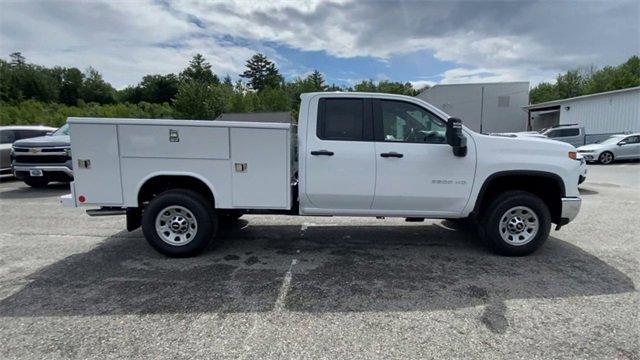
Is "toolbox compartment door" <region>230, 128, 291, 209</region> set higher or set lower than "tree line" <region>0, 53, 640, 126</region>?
lower

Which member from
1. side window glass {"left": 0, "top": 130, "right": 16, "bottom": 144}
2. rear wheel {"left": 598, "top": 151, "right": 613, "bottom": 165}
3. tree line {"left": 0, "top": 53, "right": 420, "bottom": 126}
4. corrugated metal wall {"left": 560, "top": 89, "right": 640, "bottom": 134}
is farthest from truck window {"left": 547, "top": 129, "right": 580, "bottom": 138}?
side window glass {"left": 0, "top": 130, "right": 16, "bottom": 144}

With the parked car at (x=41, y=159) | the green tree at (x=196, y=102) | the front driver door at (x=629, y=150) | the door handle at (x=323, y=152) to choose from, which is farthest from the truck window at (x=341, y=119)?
the green tree at (x=196, y=102)

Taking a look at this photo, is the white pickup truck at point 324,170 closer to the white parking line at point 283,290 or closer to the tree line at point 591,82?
the white parking line at point 283,290

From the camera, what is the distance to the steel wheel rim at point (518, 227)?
15.6 feet

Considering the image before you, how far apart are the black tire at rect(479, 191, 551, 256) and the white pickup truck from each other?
0.01 meters

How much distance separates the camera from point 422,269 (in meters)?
4.44

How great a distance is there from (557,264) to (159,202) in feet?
16.5

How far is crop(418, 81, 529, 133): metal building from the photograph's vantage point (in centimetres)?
4081

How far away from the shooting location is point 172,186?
481cm

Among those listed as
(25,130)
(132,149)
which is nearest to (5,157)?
(25,130)

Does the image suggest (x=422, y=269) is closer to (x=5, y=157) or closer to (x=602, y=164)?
(x=5, y=157)

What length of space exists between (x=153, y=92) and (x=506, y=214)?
99.1 metres

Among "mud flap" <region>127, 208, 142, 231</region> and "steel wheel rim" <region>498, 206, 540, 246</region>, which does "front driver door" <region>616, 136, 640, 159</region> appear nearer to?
"steel wheel rim" <region>498, 206, 540, 246</region>

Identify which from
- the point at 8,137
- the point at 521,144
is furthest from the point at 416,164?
the point at 8,137
